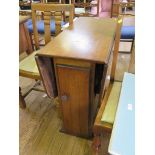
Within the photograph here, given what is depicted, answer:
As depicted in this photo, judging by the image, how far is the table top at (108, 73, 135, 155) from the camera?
0.77 m

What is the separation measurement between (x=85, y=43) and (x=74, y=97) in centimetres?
40

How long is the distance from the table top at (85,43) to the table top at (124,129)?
0.86ft

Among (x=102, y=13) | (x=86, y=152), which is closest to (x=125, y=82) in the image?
(x=86, y=152)

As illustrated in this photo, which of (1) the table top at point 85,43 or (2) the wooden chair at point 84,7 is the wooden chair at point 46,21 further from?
(2) the wooden chair at point 84,7

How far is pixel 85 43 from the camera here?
1314 mm

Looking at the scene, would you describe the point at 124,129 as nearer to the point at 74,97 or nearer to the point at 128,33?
the point at 74,97

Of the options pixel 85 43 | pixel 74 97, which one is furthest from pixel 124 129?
pixel 85 43

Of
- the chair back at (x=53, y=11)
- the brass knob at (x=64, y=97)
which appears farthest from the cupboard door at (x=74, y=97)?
the chair back at (x=53, y=11)

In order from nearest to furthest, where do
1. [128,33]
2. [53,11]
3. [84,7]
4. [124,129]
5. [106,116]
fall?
[124,129], [106,116], [53,11], [128,33], [84,7]

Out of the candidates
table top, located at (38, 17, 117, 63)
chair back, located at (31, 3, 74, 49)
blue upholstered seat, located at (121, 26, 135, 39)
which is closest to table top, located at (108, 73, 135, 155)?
table top, located at (38, 17, 117, 63)

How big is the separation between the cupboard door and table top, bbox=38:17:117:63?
0.10 meters
